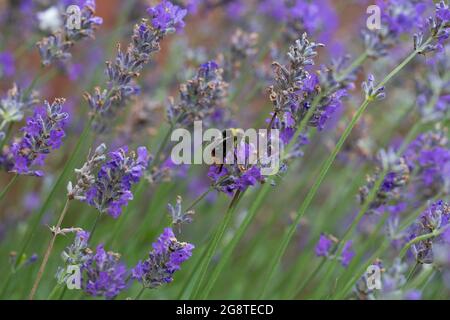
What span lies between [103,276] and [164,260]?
27 cm

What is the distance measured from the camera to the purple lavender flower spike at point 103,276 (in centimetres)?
204

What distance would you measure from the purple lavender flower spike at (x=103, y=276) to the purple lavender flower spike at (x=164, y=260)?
12 cm

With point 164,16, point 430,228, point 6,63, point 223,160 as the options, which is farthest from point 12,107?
point 430,228

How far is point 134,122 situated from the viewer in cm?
315

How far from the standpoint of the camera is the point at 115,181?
1.90m

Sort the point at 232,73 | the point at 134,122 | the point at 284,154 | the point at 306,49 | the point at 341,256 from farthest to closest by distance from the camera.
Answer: the point at 134,122 < the point at 232,73 < the point at 341,256 < the point at 284,154 < the point at 306,49

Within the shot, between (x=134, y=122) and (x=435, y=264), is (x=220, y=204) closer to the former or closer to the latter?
(x=134, y=122)

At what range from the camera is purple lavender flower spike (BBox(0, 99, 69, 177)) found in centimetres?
196

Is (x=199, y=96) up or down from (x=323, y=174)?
up
